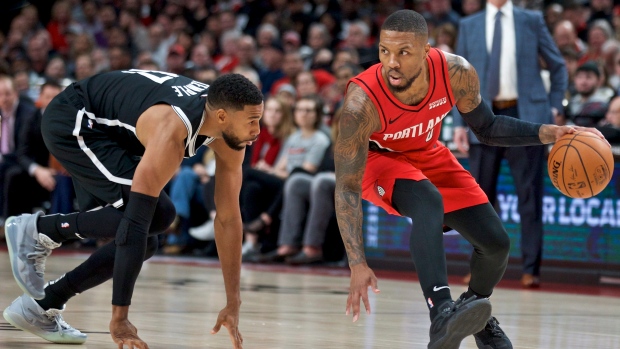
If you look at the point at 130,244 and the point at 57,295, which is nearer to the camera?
the point at 130,244

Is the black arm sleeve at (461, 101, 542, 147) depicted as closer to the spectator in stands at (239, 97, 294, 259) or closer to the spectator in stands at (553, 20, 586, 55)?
the spectator in stands at (239, 97, 294, 259)

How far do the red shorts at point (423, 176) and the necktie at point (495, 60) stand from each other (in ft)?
9.63

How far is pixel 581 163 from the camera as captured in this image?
4051 mm

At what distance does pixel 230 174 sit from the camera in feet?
13.4

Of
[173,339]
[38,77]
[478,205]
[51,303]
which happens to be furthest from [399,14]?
[38,77]

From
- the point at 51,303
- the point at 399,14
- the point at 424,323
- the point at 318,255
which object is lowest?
the point at 318,255

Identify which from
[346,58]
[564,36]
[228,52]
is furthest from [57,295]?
[228,52]

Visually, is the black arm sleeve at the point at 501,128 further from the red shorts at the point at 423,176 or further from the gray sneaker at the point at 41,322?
the gray sneaker at the point at 41,322

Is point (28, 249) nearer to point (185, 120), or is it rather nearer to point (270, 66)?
point (185, 120)

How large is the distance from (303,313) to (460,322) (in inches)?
75.0

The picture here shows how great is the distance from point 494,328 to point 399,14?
138cm

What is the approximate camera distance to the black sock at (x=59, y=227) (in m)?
4.16

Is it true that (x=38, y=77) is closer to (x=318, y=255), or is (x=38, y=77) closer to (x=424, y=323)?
(x=318, y=255)

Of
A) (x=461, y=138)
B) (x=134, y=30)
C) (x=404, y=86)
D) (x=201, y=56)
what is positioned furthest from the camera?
(x=134, y=30)
